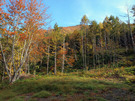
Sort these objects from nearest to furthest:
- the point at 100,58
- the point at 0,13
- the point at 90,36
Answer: the point at 0,13 < the point at 100,58 < the point at 90,36

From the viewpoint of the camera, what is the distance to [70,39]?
131 feet

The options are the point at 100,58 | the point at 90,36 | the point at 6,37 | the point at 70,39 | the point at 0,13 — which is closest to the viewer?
the point at 0,13

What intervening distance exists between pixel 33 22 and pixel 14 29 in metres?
2.09

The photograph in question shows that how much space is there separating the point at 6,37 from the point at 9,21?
1.76 metres

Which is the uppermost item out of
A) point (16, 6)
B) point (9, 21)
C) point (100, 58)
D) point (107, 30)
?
point (107, 30)

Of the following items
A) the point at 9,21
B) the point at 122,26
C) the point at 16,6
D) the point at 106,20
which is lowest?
the point at 9,21

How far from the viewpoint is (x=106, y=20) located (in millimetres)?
38094

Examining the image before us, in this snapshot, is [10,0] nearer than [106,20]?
Yes

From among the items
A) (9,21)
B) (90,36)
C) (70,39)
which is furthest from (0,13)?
(70,39)

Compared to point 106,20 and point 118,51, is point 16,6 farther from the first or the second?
point 106,20

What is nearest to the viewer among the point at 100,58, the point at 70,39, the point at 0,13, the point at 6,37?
the point at 0,13

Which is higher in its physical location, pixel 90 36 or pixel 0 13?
pixel 90 36

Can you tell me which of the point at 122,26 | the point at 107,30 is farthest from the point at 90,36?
the point at 122,26

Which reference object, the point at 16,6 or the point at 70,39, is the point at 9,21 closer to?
the point at 16,6
